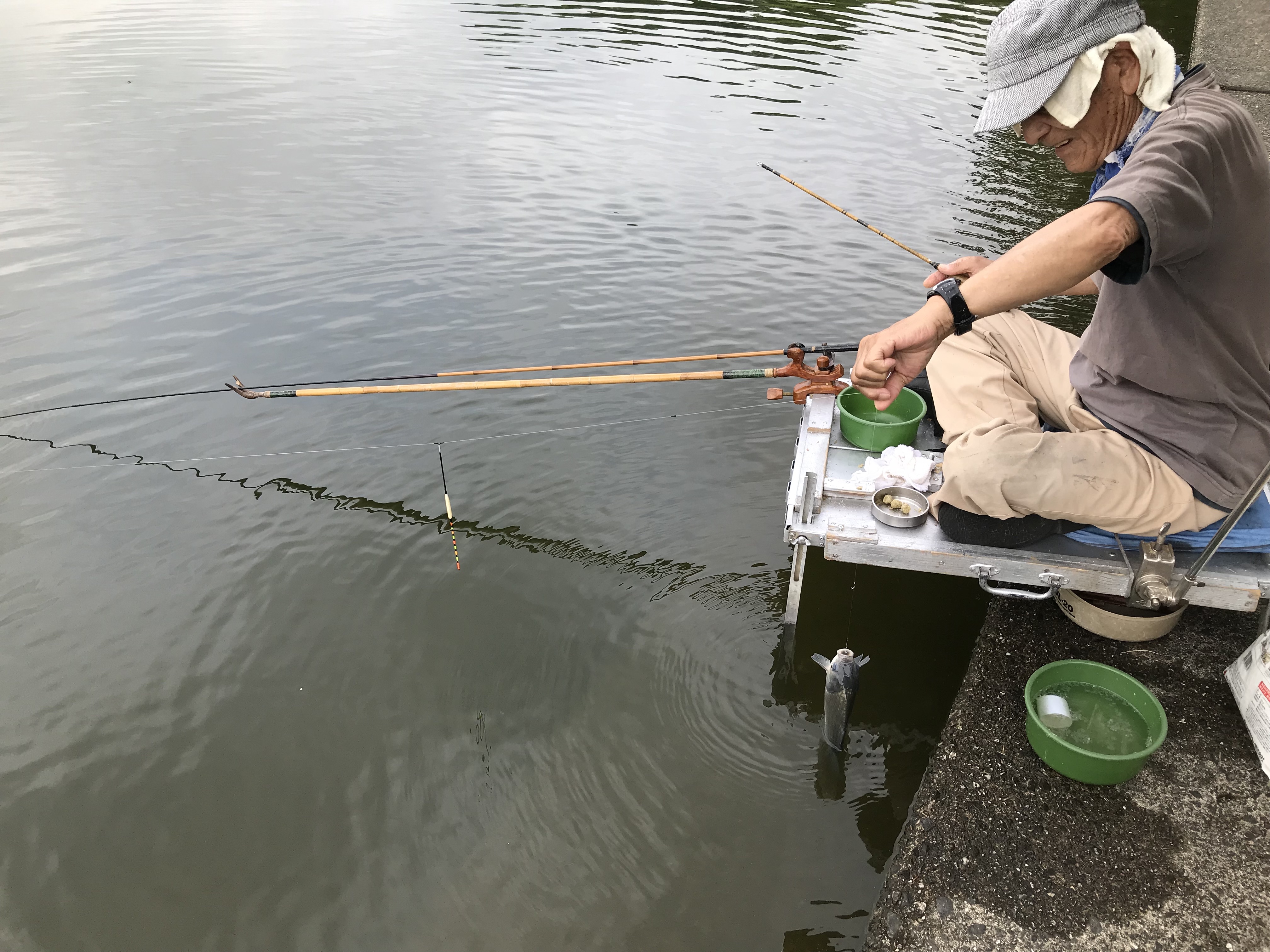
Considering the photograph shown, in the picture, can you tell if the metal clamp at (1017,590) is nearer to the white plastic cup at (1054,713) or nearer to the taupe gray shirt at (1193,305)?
the white plastic cup at (1054,713)

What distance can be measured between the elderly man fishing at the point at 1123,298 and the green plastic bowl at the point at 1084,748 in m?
0.56

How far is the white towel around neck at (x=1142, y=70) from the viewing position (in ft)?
9.11

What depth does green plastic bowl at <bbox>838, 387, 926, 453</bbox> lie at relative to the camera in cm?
429

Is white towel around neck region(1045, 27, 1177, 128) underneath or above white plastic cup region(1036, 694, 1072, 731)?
above

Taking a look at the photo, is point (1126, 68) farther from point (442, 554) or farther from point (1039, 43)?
point (442, 554)

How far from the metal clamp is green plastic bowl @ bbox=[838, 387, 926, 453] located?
0.91 meters

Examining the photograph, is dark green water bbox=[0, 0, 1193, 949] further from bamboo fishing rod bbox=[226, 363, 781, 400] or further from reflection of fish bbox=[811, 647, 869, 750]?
bamboo fishing rod bbox=[226, 363, 781, 400]

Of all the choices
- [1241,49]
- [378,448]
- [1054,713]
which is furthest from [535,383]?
[1241,49]

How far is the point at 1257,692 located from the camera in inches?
123

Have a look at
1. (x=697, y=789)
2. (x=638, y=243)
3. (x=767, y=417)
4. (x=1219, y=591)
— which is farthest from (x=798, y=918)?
(x=638, y=243)

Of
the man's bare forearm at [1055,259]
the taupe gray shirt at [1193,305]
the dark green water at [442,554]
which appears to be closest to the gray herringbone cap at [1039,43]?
the taupe gray shirt at [1193,305]

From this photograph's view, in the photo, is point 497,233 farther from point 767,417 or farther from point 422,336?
point 767,417

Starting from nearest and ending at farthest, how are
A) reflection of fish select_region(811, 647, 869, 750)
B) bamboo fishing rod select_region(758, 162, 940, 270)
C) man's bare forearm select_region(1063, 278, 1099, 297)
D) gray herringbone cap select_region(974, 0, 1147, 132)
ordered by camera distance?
1. gray herringbone cap select_region(974, 0, 1147, 132)
2. reflection of fish select_region(811, 647, 869, 750)
3. man's bare forearm select_region(1063, 278, 1099, 297)
4. bamboo fishing rod select_region(758, 162, 940, 270)

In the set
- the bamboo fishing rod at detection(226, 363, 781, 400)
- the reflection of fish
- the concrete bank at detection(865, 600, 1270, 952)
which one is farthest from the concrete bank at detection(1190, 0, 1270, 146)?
the reflection of fish
